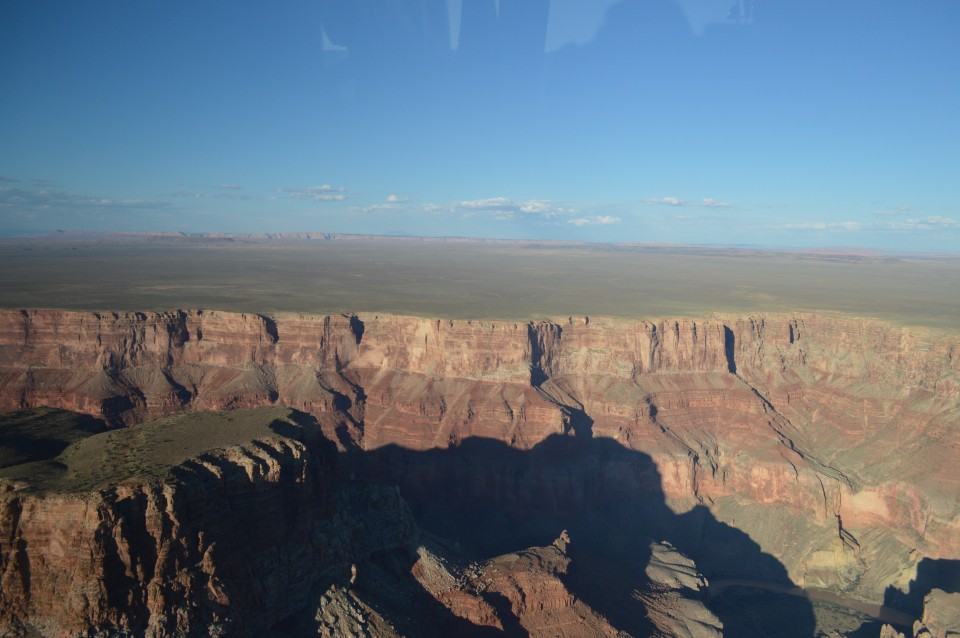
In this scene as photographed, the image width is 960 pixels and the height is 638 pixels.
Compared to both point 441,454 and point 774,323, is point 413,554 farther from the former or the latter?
point 774,323

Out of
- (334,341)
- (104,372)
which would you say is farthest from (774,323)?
(104,372)

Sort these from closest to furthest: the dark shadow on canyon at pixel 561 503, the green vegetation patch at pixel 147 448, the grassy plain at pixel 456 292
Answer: the green vegetation patch at pixel 147 448
the dark shadow on canyon at pixel 561 503
the grassy plain at pixel 456 292

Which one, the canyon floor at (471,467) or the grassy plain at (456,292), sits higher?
the grassy plain at (456,292)

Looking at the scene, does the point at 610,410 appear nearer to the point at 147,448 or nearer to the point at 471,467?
the point at 471,467

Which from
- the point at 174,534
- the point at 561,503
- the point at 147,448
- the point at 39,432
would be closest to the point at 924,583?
the point at 561,503

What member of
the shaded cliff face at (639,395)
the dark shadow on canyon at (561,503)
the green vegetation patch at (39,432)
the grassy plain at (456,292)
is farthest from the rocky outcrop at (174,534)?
the grassy plain at (456,292)


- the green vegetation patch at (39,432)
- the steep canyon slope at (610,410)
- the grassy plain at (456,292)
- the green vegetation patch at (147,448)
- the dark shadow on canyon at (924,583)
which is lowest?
the dark shadow on canyon at (924,583)

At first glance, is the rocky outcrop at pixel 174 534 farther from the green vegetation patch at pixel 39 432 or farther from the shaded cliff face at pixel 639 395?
the shaded cliff face at pixel 639 395
